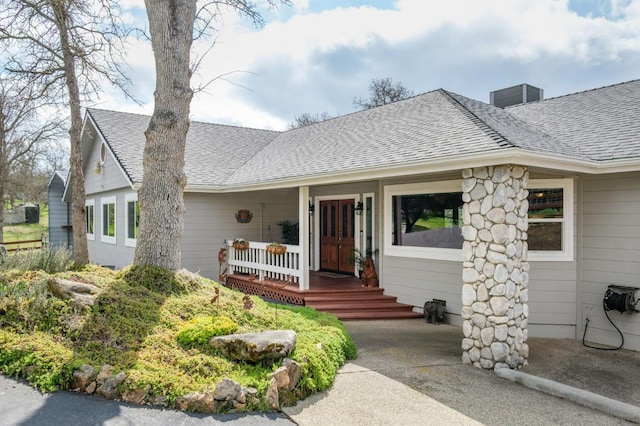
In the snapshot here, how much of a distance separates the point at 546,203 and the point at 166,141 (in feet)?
20.2

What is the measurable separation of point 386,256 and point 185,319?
4.60 m

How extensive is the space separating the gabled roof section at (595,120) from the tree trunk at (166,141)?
20.2 feet

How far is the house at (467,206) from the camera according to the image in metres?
5.31

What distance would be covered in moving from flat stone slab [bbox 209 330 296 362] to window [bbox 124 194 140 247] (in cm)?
801

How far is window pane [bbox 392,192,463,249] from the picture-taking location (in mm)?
7598

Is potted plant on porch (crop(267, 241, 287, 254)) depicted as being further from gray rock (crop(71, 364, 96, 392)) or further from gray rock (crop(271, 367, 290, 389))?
gray rock (crop(71, 364, 96, 392))

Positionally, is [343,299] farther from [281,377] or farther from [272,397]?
[272,397]

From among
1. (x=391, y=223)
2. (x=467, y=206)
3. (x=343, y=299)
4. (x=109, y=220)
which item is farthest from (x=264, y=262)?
(x=109, y=220)

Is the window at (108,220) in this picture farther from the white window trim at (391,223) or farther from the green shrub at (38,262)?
the white window trim at (391,223)

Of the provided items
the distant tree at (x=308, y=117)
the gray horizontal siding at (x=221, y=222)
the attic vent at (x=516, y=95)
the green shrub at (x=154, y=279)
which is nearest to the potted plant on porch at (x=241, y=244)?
the gray horizontal siding at (x=221, y=222)

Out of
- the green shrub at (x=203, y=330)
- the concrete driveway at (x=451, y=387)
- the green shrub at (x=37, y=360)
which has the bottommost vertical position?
the concrete driveway at (x=451, y=387)

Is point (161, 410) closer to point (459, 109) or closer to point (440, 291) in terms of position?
point (440, 291)

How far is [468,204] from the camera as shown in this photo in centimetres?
551

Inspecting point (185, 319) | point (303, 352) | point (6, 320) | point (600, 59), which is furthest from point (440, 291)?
point (600, 59)
